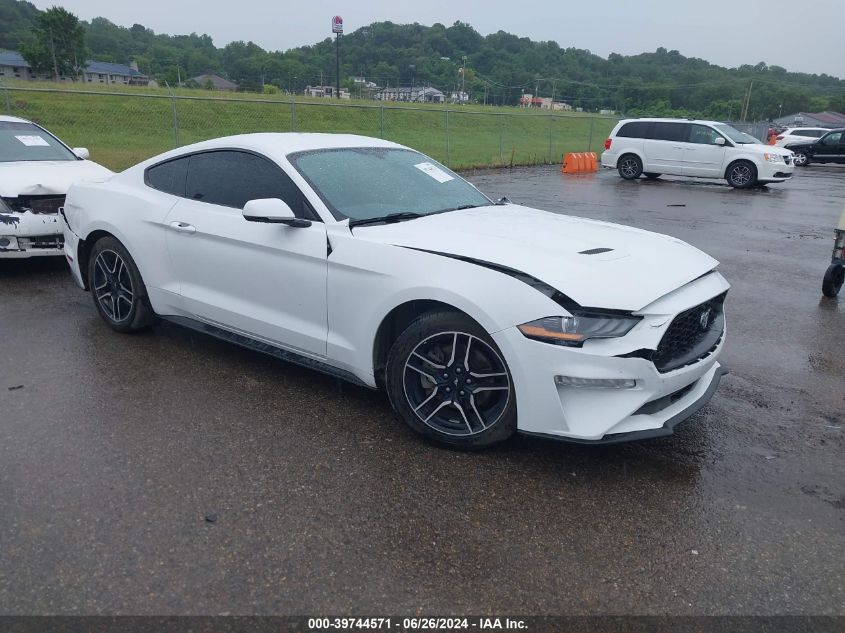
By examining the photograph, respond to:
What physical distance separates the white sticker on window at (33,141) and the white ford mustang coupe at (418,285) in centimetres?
388

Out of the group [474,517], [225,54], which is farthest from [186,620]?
[225,54]

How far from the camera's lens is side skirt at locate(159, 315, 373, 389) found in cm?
404

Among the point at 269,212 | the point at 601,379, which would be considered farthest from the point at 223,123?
the point at 601,379

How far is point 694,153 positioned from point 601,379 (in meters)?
18.3

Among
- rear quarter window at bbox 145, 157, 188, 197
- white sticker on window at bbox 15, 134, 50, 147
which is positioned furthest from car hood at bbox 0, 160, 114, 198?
rear quarter window at bbox 145, 157, 188, 197

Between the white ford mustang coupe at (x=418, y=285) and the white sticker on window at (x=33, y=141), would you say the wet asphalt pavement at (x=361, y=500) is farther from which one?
the white sticker on window at (x=33, y=141)

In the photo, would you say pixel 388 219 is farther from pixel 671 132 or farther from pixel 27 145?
pixel 671 132

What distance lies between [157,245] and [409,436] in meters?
2.38

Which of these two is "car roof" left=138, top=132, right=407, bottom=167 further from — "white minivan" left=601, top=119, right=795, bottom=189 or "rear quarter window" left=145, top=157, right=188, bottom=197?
"white minivan" left=601, top=119, right=795, bottom=189

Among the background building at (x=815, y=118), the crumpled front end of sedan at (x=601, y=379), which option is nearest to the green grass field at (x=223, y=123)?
the crumpled front end of sedan at (x=601, y=379)

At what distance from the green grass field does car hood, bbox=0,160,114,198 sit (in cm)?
1027

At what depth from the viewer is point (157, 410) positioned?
4109 millimetres

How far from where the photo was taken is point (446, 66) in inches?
3226

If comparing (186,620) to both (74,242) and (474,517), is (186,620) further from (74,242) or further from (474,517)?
(74,242)
